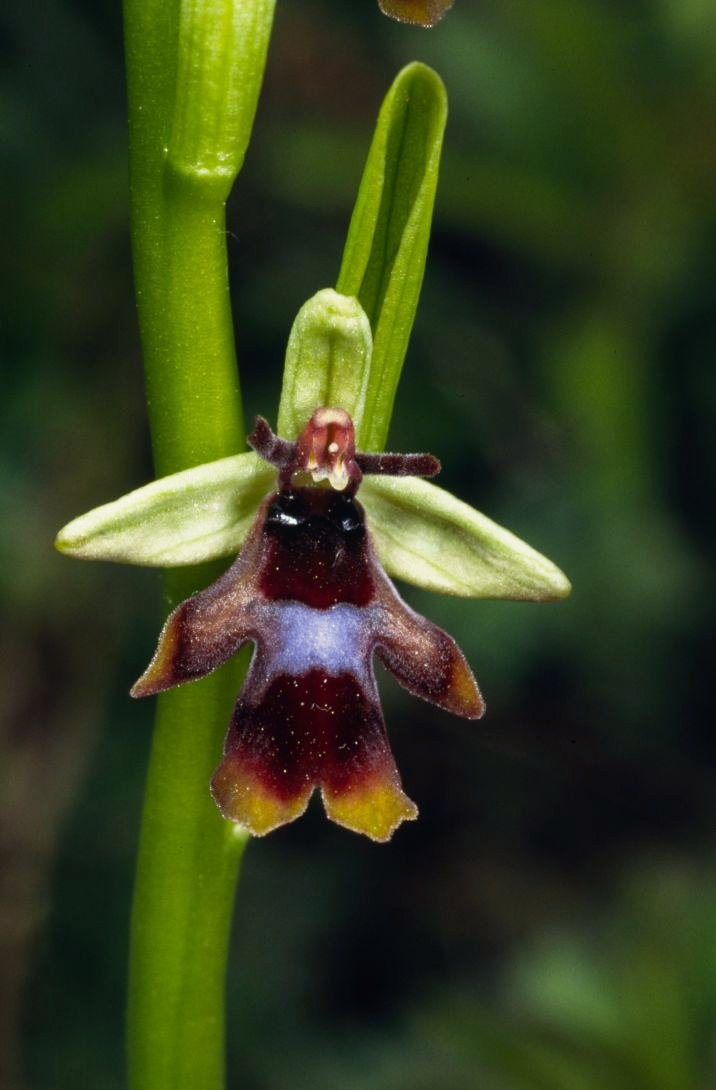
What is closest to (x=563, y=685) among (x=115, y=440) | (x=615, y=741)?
(x=615, y=741)

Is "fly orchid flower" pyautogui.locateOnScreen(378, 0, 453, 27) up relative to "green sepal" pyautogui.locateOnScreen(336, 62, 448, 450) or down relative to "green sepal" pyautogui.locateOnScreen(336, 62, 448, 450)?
up

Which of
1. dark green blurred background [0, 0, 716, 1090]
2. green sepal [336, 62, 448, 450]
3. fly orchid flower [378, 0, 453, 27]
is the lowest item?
dark green blurred background [0, 0, 716, 1090]

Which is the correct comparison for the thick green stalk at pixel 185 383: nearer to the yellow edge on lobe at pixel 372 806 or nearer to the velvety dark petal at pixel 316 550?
the velvety dark petal at pixel 316 550

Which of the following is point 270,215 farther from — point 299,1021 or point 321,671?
point 321,671

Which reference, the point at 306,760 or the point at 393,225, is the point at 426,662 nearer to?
the point at 306,760

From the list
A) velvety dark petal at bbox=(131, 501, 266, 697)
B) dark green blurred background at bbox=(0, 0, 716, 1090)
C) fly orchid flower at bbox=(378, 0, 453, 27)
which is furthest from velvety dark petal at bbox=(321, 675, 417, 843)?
dark green blurred background at bbox=(0, 0, 716, 1090)

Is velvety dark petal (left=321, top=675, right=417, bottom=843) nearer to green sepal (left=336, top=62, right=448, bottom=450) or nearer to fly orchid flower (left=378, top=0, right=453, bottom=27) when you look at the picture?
green sepal (left=336, top=62, right=448, bottom=450)

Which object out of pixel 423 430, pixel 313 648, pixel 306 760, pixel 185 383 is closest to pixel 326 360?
pixel 185 383
